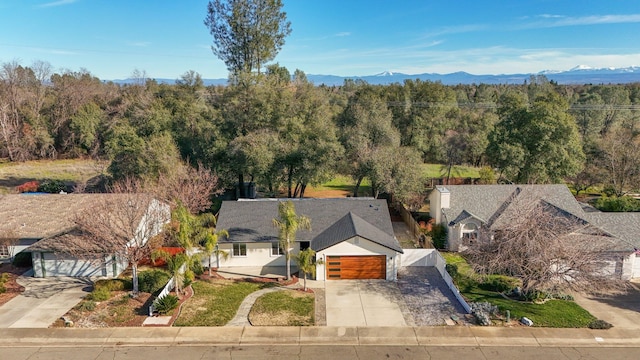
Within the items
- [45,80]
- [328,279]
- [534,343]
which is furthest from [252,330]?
[45,80]

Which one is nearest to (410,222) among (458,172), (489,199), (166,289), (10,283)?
(489,199)

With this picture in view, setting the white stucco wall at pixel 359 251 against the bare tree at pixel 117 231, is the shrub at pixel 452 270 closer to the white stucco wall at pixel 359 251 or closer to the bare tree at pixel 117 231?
the white stucco wall at pixel 359 251

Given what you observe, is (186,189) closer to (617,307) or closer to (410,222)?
(410,222)

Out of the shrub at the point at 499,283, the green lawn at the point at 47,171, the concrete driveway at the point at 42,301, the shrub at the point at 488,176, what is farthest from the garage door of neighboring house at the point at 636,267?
the green lawn at the point at 47,171

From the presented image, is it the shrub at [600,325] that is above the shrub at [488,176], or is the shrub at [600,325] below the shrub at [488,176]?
below

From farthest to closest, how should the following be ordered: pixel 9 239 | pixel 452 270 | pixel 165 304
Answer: pixel 9 239 < pixel 452 270 < pixel 165 304

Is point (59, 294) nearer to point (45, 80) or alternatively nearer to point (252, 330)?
point (252, 330)
